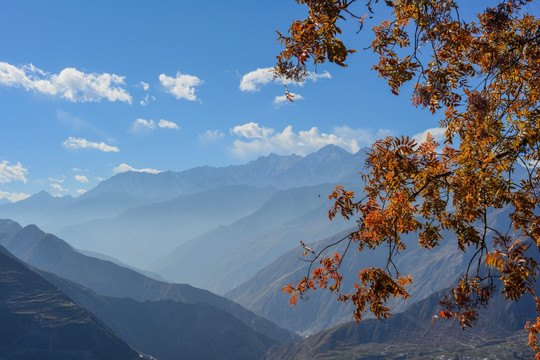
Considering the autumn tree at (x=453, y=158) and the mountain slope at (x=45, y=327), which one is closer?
the autumn tree at (x=453, y=158)

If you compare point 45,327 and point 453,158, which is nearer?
point 453,158

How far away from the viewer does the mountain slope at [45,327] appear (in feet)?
522

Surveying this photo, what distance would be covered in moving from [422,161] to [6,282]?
743 feet

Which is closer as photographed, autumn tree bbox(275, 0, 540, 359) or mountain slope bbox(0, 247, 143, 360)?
autumn tree bbox(275, 0, 540, 359)

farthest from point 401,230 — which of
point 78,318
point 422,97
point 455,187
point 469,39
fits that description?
point 78,318

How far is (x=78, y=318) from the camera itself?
18225 cm

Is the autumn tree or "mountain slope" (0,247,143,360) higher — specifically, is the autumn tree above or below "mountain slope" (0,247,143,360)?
above

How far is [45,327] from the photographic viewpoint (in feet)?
545

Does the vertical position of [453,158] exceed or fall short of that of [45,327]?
it exceeds it

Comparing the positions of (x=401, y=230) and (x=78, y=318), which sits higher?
(x=401, y=230)

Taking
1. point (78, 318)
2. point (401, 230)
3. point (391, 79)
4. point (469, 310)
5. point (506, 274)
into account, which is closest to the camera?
→ point (506, 274)

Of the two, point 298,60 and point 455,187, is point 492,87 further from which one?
point 298,60

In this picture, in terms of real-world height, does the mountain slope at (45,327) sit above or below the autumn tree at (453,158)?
below

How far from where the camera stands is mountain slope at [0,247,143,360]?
159 m
